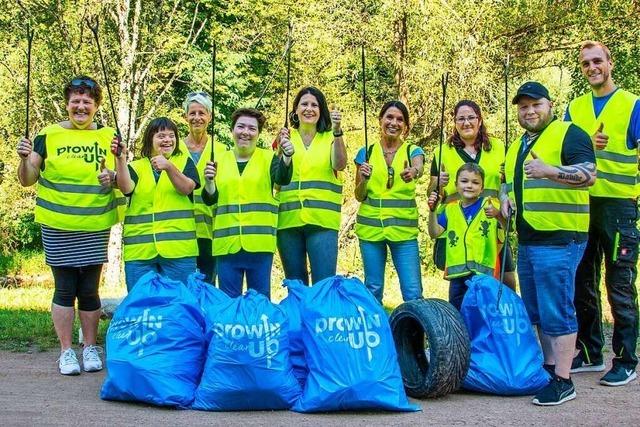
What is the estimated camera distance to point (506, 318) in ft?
16.7

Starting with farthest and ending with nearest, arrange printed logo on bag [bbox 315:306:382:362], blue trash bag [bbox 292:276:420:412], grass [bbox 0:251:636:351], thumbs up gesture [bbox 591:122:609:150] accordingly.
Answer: grass [bbox 0:251:636:351]
thumbs up gesture [bbox 591:122:609:150]
printed logo on bag [bbox 315:306:382:362]
blue trash bag [bbox 292:276:420:412]

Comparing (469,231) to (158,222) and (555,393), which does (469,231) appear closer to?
(555,393)

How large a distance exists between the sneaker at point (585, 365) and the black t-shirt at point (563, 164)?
4.17 ft

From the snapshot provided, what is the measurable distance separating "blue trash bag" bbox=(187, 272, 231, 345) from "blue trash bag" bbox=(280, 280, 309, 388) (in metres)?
0.39

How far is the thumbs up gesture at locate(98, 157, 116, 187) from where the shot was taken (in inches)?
216

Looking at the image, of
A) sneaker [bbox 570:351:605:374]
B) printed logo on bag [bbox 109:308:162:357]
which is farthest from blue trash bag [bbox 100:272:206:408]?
sneaker [bbox 570:351:605:374]

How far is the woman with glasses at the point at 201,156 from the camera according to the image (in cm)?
581

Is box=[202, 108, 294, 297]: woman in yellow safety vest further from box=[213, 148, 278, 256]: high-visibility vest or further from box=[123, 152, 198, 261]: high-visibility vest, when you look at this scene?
box=[123, 152, 198, 261]: high-visibility vest

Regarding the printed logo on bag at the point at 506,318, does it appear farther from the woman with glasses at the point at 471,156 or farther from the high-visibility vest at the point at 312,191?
the high-visibility vest at the point at 312,191

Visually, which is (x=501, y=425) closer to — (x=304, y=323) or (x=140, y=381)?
(x=304, y=323)

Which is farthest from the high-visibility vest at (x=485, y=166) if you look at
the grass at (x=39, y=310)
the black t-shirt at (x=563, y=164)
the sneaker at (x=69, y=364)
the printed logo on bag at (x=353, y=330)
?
the grass at (x=39, y=310)

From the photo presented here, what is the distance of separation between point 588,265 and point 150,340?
3035mm

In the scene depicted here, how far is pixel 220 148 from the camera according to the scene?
6113mm

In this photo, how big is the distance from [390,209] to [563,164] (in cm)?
142
